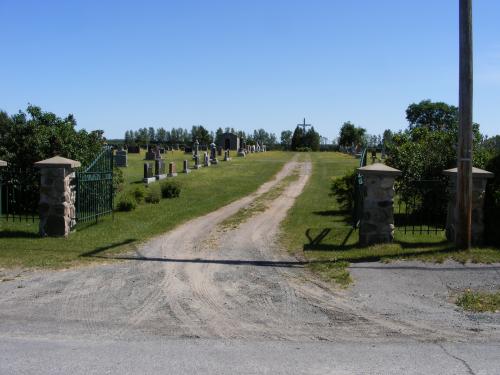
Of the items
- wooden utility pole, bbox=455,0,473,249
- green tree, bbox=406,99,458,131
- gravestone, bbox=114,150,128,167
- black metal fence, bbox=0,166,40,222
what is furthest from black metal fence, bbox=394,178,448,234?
green tree, bbox=406,99,458,131

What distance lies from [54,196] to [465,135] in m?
→ 7.93

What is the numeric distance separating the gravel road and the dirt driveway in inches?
0.5

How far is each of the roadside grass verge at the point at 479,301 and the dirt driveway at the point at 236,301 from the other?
8.5 inches

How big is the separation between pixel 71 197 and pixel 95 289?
187 inches

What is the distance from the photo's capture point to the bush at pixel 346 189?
15333 mm

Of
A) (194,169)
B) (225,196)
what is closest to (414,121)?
(194,169)

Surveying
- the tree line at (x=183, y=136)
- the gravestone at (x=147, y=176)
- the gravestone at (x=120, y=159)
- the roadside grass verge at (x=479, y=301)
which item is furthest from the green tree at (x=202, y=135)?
the roadside grass verge at (x=479, y=301)

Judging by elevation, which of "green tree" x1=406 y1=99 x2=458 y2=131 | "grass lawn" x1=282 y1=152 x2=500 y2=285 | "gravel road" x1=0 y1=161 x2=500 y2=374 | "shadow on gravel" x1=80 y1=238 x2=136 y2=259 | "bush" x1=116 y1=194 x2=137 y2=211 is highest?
→ "green tree" x1=406 y1=99 x2=458 y2=131

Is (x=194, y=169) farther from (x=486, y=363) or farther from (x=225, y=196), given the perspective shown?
(x=486, y=363)

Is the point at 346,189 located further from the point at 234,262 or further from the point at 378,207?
the point at 234,262

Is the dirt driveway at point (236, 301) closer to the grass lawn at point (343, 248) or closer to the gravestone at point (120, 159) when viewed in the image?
the grass lawn at point (343, 248)

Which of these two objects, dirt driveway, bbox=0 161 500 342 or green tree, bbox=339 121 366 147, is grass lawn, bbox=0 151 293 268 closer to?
dirt driveway, bbox=0 161 500 342

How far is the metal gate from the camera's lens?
475 inches

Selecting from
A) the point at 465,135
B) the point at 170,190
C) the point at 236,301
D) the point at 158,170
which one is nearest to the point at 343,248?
the point at 465,135
